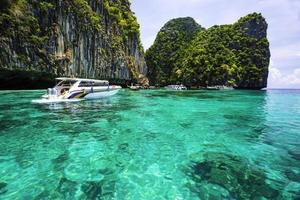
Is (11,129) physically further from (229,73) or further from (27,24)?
(229,73)

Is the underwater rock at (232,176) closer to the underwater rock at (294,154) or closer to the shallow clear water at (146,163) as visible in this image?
the shallow clear water at (146,163)

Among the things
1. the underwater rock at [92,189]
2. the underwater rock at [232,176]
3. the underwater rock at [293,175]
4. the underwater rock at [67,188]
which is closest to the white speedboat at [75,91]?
the underwater rock at [67,188]

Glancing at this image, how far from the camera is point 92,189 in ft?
15.8

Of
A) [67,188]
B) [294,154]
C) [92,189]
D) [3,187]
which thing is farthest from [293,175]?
[3,187]

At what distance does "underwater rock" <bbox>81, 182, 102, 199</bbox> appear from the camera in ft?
14.8

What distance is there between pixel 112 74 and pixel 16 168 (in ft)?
192

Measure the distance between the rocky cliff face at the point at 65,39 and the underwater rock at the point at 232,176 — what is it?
3528 cm

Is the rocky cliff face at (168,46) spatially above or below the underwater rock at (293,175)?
above

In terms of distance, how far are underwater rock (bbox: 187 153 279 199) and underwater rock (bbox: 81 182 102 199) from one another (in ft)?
6.82

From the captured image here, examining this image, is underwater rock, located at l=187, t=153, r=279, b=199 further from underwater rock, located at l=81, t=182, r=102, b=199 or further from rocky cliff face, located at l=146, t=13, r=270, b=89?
rocky cliff face, located at l=146, t=13, r=270, b=89

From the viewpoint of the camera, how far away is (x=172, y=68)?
444ft

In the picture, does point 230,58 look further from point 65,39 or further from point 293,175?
point 293,175

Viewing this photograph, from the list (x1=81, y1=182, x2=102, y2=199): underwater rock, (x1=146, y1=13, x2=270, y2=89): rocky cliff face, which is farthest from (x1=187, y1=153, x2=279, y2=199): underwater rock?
(x1=146, y1=13, x2=270, y2=89): rocky cliff face

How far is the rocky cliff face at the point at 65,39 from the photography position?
3434 cm
